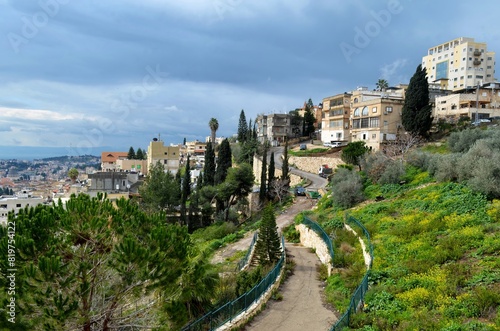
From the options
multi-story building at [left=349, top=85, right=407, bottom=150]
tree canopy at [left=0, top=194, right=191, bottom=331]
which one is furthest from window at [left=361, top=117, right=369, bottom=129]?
tree canopy at [left=0, top=194, right=191, bottom=331]

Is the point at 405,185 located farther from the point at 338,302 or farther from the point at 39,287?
the point at 39,287

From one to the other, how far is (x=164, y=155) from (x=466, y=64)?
258ft

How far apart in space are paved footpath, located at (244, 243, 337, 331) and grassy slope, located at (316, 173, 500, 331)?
2.38ft

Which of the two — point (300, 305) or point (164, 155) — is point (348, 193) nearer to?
point (300, 305)

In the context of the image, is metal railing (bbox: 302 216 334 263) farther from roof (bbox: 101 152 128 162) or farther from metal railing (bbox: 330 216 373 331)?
roof (bbox: 101 152 128 162)

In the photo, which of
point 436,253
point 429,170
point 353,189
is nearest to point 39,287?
point 436,253

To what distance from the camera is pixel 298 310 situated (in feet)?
45.2

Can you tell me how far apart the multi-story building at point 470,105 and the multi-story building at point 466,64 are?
32.6 meters

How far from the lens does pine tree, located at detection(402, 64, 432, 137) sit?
4531cm

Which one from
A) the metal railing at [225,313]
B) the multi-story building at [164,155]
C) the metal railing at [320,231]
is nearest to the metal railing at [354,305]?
the metal railing at [225,313]


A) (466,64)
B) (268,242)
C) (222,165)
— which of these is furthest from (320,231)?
(466,64)

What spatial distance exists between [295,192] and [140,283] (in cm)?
3664

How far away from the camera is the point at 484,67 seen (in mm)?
91812

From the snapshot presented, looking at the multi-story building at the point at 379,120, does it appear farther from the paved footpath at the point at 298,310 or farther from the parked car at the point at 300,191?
the paved footpath at the point at 298,310
